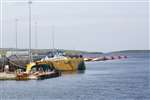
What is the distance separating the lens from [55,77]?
85.2 meters

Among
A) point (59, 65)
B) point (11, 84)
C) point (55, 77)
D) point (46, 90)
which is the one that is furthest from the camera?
point (59, 65)

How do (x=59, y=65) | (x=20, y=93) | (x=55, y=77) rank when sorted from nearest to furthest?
(x=20, y=93), (x=55, y=77), (x=59, y=65)

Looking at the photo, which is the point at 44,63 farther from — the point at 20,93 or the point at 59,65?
the point at 20,93

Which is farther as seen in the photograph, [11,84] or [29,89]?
[11,84]

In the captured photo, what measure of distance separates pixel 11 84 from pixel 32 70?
19370mm

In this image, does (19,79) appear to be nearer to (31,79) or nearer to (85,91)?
(31,79)

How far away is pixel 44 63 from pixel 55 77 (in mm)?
11980

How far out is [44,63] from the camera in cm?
9681

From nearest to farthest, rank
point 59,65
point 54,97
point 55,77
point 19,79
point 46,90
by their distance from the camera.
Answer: point 54,97
point 46,90
point 19,79
point 55,77
point 59,65

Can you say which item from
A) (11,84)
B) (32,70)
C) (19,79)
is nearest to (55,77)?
(32,70)

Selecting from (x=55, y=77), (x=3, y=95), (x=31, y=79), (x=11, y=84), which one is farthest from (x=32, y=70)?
(x=3, y=95)

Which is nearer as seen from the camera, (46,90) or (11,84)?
(46,90)

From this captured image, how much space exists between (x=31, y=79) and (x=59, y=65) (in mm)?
30901

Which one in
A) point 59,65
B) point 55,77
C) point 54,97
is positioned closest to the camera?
point 54,97
